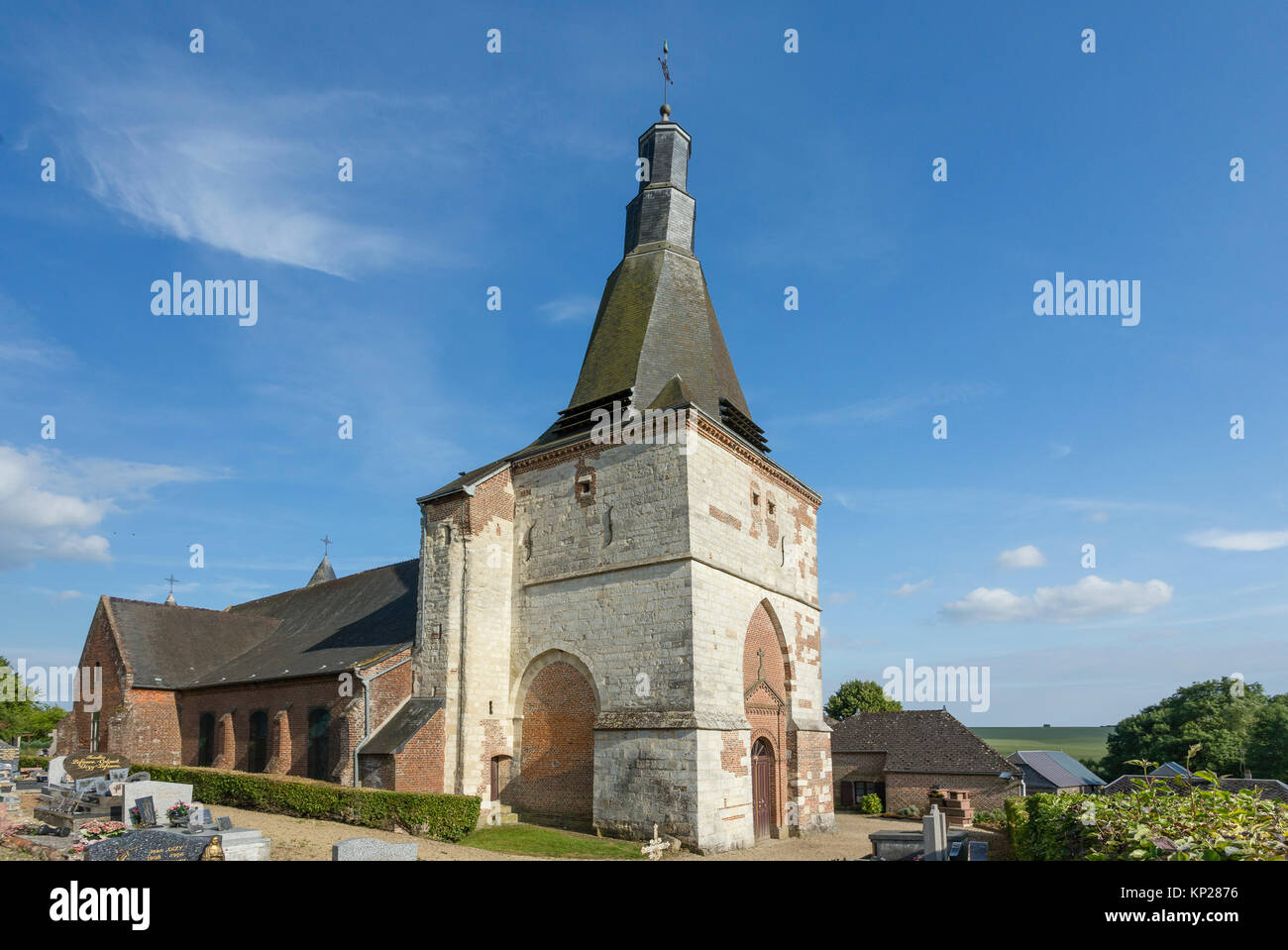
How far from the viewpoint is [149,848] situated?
39.9 feet

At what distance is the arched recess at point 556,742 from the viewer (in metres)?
20.2

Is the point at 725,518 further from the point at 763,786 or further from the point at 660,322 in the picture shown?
the point at 763,786

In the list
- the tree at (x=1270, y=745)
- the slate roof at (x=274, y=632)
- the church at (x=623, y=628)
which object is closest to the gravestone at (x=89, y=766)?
the church at (x=623, y=628)

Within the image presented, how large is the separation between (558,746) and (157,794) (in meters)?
9.06

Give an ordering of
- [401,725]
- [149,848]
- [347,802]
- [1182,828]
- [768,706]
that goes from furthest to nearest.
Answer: [768,706] → [401,725] → [347,802] → [149,848] → [1182,828]

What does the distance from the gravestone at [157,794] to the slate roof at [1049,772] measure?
37.8m

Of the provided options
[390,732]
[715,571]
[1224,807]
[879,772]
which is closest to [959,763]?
[879,772]

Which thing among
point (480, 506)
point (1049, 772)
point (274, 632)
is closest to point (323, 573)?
point (274, 632)

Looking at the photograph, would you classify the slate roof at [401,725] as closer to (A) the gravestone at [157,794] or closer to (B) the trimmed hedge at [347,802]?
(B) the trimmed hedge at [347,802]

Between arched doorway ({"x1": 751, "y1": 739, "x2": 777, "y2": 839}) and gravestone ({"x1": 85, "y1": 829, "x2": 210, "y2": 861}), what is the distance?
42.8 ft

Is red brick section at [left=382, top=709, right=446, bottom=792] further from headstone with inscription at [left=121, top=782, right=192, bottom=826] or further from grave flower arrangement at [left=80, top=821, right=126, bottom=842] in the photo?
grave flower arrangement at [left=80, top=821, right=126, bottom=842]

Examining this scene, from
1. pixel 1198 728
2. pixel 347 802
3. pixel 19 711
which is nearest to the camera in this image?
pixel 347 802

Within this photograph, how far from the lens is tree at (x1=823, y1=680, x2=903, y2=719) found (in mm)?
57906
